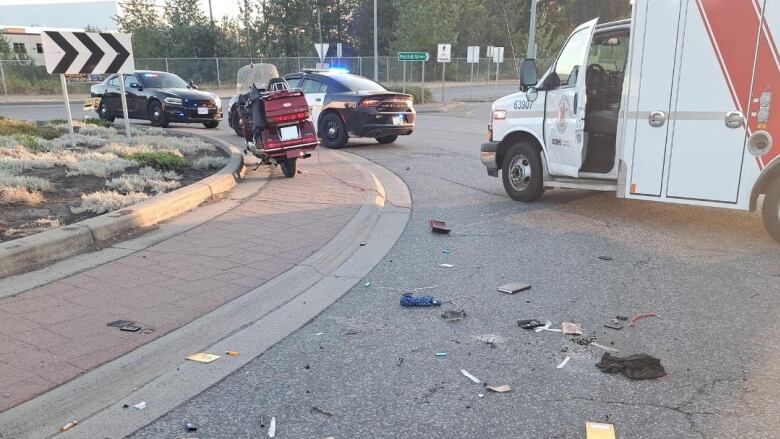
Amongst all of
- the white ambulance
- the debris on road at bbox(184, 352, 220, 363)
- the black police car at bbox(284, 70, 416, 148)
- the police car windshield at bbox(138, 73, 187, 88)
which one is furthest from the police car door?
the police car windshield at bbox(138, 73, 187, 88)

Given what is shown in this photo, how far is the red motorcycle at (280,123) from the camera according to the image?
9.21 metres

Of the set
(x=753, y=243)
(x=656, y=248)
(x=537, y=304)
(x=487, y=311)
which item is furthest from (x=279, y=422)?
(x=753, y=243)

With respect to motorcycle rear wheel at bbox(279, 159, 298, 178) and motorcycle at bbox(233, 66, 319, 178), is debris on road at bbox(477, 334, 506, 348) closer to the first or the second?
motorcycle at bbox(233, 66, 319, 178)

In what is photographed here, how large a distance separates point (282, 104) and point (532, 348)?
6576mm

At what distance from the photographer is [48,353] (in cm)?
363

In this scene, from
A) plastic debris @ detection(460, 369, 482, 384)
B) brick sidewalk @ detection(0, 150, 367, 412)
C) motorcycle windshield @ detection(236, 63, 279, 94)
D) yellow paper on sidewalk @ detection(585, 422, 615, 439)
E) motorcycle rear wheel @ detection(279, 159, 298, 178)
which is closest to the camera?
yellow paper on sidewalk @ detection(585, 422, 615, 439)

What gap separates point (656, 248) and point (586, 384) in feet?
10.3

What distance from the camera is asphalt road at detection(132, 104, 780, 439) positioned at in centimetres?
302

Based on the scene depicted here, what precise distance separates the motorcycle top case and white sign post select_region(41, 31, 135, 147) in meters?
3.18

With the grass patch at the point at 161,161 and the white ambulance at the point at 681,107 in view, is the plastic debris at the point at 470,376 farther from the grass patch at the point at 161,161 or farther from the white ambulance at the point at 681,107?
the grass patch at the point at 161,161

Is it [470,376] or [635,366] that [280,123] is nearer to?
[470,376]

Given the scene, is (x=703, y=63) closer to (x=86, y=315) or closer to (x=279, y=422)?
(x=279, y=422)

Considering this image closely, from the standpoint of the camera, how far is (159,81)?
62.5 ft

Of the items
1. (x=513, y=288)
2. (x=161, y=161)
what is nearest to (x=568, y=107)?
(x=513, y=288)
